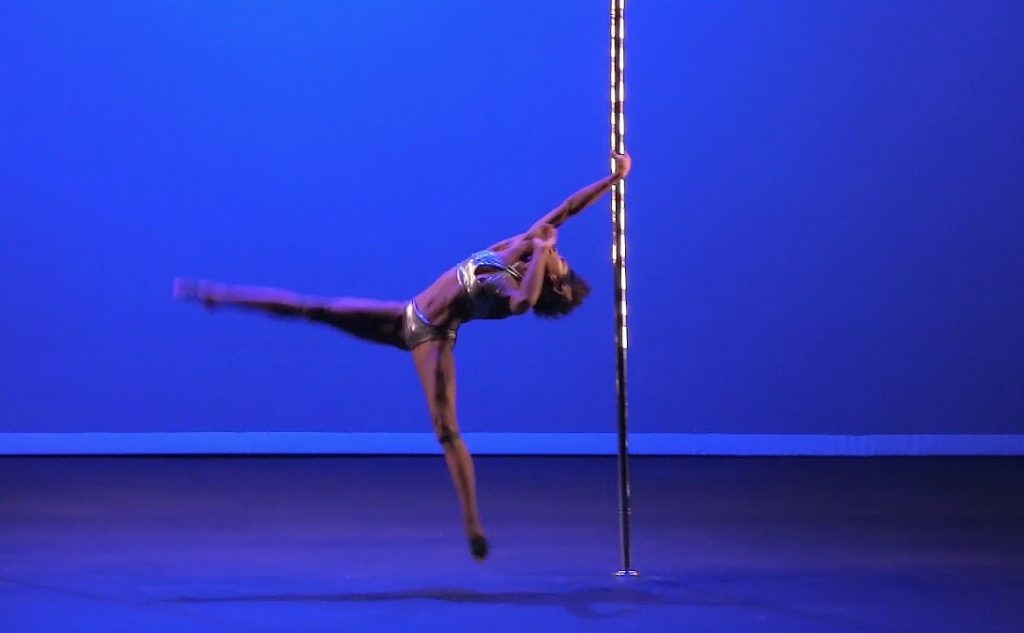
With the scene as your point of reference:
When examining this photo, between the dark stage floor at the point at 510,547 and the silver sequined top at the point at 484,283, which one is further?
the silver sequined top at the point at 484,283

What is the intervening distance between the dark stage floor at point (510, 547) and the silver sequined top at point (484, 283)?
3.33 ft

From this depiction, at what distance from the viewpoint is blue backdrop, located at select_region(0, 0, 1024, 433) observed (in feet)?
26.2

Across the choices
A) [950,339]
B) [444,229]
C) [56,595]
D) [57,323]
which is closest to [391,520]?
[56,595]

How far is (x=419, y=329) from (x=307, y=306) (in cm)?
40

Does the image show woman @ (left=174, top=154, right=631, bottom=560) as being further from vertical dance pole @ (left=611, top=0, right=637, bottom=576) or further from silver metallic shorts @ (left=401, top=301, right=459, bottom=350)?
vertical dance pole @ (left=611, top=0, right=637, bottom=576)

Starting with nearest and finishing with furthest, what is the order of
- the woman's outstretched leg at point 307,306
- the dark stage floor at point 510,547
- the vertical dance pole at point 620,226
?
the dark stage floor at point 510,547
the woman's outstretched leg at point 307,306
the vertical dance pole at point 620,226

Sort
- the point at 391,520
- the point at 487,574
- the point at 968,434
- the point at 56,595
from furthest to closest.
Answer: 1. the point at 968,434
2. the point at 391,520
3. the point at 487,574
4. the point at 56,595

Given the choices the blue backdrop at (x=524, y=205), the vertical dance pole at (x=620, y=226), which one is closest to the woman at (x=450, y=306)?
the vertical dance pole at (x=620, y=226)

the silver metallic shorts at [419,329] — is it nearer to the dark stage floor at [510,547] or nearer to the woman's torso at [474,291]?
the woman's torso at [474,291]

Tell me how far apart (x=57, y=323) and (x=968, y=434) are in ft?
19.0

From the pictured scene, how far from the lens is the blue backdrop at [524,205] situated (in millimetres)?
8000

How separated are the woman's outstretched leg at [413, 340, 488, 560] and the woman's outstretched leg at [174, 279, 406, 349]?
15cm

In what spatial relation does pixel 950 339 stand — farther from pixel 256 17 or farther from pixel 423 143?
pixel 256 17

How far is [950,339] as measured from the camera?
8.35 m
